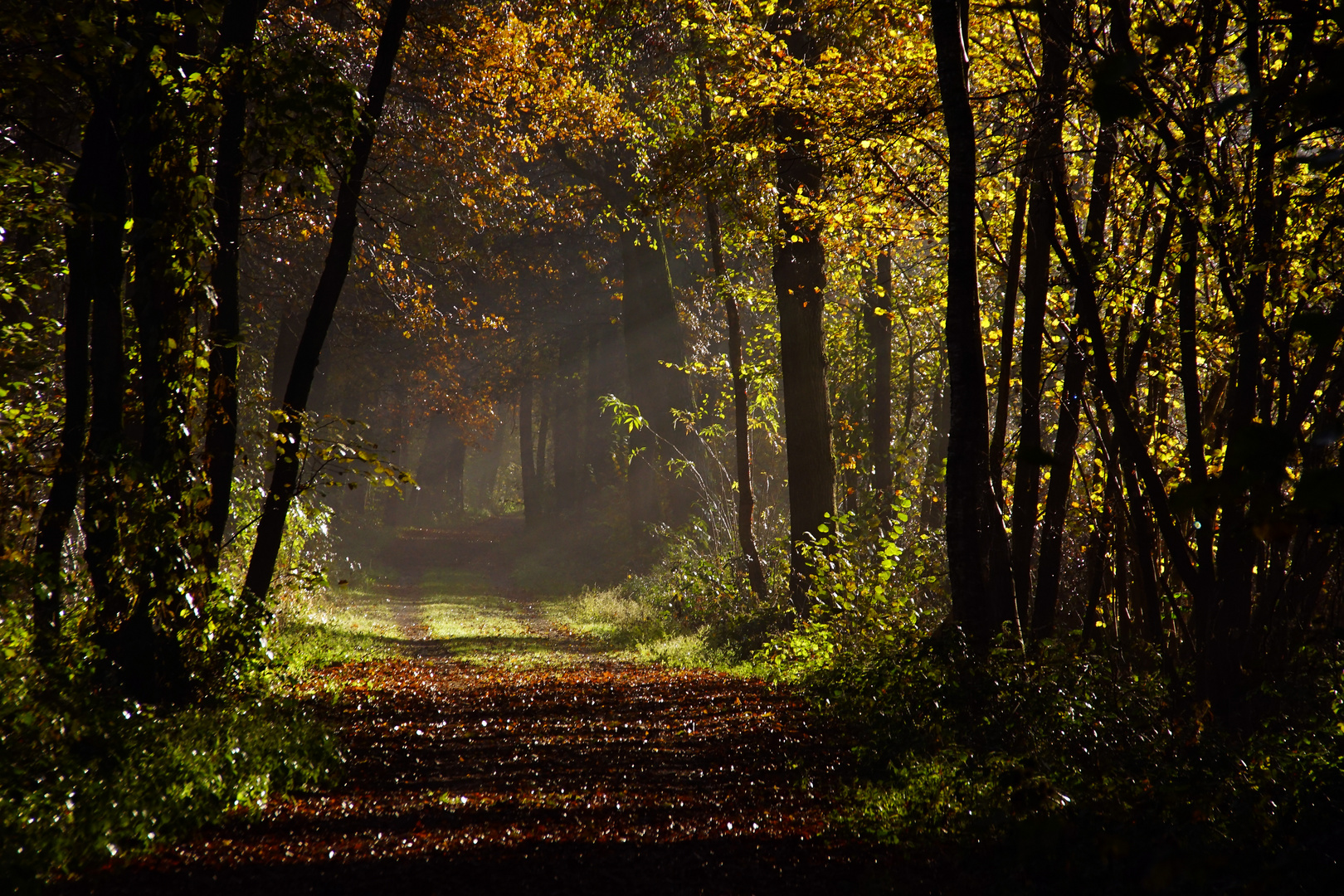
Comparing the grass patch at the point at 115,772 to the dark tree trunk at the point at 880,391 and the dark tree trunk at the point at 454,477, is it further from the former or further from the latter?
the dark tree trunk at the point at 454,477

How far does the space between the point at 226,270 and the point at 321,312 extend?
1.02 m

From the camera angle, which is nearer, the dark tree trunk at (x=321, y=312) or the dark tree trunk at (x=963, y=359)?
the dark tree trunk at (x=963, y=359)

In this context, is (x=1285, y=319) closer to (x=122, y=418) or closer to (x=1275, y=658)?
(x=1275, y=658)

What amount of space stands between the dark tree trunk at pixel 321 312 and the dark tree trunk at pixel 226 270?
591 millimetres

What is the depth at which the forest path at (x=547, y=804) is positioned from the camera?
420 centimetres

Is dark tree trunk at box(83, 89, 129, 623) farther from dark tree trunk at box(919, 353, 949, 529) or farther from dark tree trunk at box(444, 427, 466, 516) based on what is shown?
dark tree trunk at box(444, 427, 466, 516)

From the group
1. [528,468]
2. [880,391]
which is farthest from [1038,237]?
[528,468]

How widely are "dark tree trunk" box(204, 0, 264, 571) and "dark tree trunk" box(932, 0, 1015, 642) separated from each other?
575 cm

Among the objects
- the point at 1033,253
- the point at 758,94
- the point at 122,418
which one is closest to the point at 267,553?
the point at 122,418

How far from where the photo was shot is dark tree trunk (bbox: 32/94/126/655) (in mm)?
6137

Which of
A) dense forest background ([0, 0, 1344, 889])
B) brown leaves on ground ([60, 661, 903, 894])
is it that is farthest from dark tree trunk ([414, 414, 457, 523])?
brown leaves on ground ([60, 661, 903, 894])

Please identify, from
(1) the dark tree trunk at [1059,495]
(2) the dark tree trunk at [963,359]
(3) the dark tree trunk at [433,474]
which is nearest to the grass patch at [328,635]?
(2) the dark tree trunk at [963,359]

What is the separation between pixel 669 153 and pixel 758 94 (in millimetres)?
1426

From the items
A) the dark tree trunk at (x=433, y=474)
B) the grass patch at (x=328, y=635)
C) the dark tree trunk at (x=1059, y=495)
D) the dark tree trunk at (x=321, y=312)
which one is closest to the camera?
the dark tree trunk at (x=1059, y=495)
